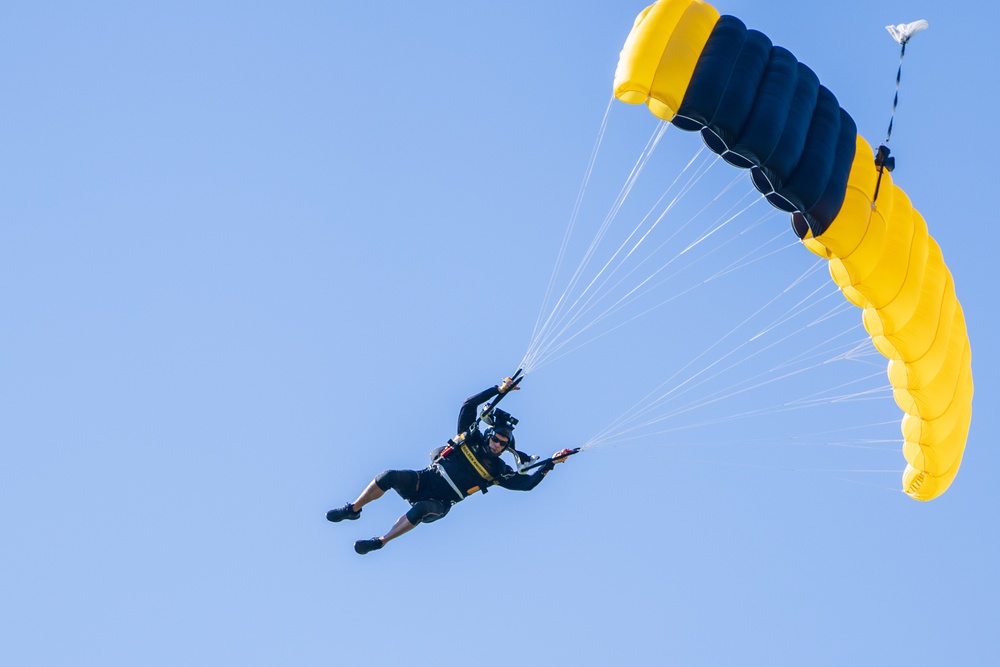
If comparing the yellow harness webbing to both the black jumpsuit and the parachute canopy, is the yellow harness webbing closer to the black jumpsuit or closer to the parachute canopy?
the black jumpsuit

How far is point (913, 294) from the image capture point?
714 inches

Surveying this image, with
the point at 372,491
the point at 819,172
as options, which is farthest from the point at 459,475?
the point at 819,172

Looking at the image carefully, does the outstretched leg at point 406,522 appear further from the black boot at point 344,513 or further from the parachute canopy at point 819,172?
the parachute canopy at point 819,172

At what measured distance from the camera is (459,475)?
59.4 ft

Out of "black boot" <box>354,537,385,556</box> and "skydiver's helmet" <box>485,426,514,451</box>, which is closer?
"black boot" <box>354,537,385,556</box>

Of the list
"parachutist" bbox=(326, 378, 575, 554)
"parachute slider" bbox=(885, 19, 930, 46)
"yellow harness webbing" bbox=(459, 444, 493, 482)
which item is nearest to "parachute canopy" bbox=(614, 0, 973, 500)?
"parachute slider" bbox=(885, 19, 930, 46)

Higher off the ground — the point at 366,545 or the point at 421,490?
the point at 421,490

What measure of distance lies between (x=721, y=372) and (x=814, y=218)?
2.08m

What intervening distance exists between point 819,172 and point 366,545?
5.69m

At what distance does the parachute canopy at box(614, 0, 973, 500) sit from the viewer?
16594mm

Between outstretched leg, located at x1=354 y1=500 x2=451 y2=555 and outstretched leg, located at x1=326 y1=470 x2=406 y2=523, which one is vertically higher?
outstretched leg, located at x1=326 y1=470 x2=406 y2=523

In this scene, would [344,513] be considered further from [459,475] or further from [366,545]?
[459,475]

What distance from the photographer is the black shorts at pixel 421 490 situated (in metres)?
17.8

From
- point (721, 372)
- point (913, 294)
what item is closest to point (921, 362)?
point (913, 294)
